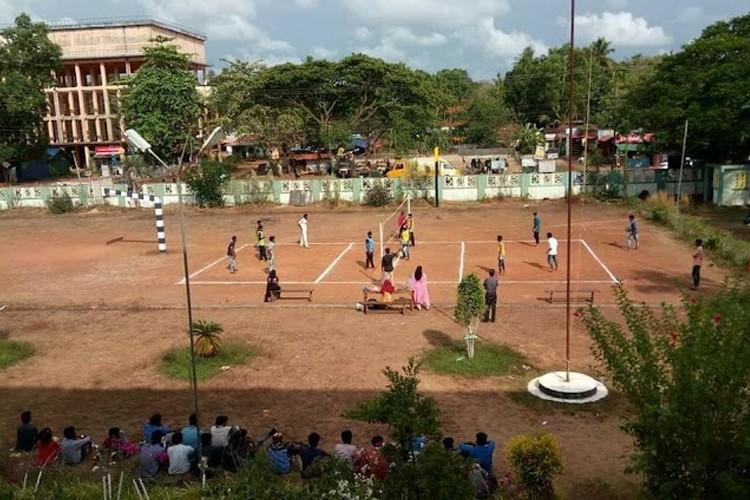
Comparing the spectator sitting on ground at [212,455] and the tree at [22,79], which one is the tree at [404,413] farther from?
the tree at [22,79]

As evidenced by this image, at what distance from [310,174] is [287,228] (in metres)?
22.7

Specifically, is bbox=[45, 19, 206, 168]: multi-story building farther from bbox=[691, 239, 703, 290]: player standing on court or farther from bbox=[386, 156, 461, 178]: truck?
bbox=[691, 239, 703, 290]: player standing on court

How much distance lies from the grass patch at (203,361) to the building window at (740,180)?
2691cm

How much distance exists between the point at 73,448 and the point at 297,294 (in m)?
9.56

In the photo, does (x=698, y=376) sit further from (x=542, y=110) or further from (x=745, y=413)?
(x=542, y=110)

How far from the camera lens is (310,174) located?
52656 millimetres

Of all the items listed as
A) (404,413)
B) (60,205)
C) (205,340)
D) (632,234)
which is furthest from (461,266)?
(60,205)

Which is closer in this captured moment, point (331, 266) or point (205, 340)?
point (205, 340)

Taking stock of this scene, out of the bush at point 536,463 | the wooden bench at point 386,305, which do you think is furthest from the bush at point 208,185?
the bush at point 536,463

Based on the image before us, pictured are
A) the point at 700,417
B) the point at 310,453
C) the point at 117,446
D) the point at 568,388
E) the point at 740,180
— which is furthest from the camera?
the point at 740,180

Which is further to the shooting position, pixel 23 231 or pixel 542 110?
pixel 542 110

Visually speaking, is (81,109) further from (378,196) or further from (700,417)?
(700,417)

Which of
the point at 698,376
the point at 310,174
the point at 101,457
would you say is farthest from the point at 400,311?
the point at 310,174

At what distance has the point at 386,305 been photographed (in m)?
16.7
